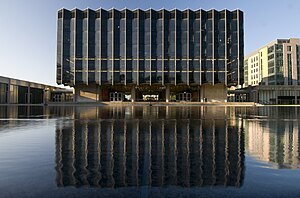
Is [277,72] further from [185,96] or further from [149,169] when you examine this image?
[149,169]

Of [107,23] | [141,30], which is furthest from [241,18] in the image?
[107,23]

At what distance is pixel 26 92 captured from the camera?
254ft

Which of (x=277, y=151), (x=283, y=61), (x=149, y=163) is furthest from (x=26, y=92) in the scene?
(x=283, y=61)

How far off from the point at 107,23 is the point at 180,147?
66.8 metres

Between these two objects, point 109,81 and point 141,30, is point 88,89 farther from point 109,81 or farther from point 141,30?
point 141,30

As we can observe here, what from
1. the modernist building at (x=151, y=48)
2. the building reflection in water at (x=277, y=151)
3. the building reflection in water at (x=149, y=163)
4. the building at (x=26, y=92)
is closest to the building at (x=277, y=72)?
the modernist building at (x=151, y=48)

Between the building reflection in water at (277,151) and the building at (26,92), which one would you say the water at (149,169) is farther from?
the building at (26,92)

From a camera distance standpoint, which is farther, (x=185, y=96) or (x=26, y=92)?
(x=185, y=96)

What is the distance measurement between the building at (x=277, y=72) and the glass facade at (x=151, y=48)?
64.4 ft

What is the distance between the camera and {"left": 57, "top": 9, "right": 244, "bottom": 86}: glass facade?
67.3m

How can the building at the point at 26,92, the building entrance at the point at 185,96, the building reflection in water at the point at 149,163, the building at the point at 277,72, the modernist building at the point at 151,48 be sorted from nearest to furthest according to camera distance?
the building reflection in water at the point at 149,163
the building at the point at 26,92
the modernist building at the point at 151,48
the building at the point at 277,72
the building entrance at the point at 185,96

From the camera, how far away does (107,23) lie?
6812 cm

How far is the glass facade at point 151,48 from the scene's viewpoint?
67.3 m

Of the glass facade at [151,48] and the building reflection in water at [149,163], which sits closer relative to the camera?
the building reflection in water at [149,163]
